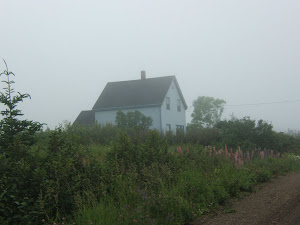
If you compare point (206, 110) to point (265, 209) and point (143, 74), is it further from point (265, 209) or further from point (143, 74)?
point (265, 209)

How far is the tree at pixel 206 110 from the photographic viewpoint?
6762 cm

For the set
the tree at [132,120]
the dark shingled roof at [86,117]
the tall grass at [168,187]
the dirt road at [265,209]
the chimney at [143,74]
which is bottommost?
the dirt road at [265,209]

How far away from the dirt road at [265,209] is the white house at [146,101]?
71.3 feet

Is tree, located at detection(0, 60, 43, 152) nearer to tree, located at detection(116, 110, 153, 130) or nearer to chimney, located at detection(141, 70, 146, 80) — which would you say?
tree, located at detection(116, 110, 153, 130)

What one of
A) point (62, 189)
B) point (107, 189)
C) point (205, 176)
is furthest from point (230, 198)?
point (62, 189)

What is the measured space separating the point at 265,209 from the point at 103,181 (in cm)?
334

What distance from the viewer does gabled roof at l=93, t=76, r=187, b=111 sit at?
32125mm

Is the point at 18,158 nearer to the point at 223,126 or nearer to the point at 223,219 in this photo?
the point at 223,219

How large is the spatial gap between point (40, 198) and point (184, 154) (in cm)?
581

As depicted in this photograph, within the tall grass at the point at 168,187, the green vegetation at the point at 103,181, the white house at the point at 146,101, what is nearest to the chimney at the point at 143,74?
the white house at the point at 146,101

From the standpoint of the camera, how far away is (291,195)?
8211 millimetres

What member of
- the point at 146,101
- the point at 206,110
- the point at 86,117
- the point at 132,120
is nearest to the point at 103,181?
the point at 132,120

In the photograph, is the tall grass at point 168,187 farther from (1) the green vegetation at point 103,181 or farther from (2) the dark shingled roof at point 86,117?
(2) the dark shingled roof at point 86,117

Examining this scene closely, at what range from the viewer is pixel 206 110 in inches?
2699
